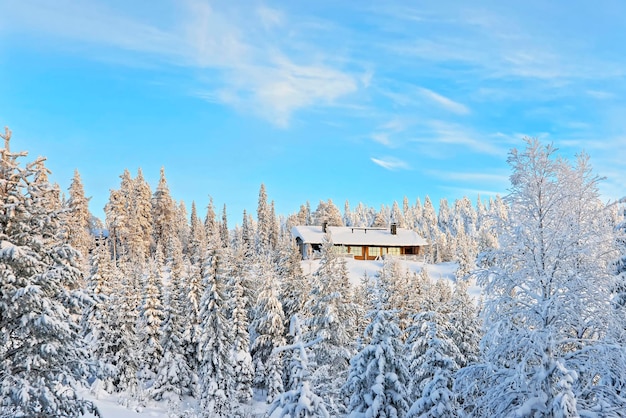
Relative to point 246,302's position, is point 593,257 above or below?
above

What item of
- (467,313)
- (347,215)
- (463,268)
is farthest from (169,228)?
(347,215)

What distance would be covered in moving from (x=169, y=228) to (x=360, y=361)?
6859 cm

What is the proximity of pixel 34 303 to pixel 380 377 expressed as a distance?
39.6ft

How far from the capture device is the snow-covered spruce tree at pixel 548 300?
10.0m

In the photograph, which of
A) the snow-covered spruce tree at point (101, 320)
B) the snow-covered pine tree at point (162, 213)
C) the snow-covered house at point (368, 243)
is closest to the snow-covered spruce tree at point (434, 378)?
the snow-covered spruce tree at point (101, 320)

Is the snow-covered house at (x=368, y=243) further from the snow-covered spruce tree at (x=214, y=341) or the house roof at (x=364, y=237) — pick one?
the snow-covered spruce tree at (x=214, y=341)

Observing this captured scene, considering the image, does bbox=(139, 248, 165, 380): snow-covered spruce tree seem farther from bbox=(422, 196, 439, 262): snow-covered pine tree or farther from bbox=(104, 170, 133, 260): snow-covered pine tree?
bbox=(422, 196, 439, 262): snow-covered pine tree

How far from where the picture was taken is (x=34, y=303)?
39.3ft

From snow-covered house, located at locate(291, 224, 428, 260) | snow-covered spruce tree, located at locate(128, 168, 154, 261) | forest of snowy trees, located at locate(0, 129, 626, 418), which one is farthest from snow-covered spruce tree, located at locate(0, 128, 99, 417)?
snow-covered house, located at locate(291, 224, 428, 260)

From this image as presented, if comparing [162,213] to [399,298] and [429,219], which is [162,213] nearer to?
[399,298]

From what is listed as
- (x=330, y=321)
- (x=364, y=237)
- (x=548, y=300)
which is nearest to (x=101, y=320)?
(x=330, y=321)

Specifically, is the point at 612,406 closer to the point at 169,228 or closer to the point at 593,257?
the point at 593,257

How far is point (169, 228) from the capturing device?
79562 mm

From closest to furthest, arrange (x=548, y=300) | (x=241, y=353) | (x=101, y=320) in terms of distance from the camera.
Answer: (x=548, y=300) < (x=241, y=353) < (x=101, y=320)
